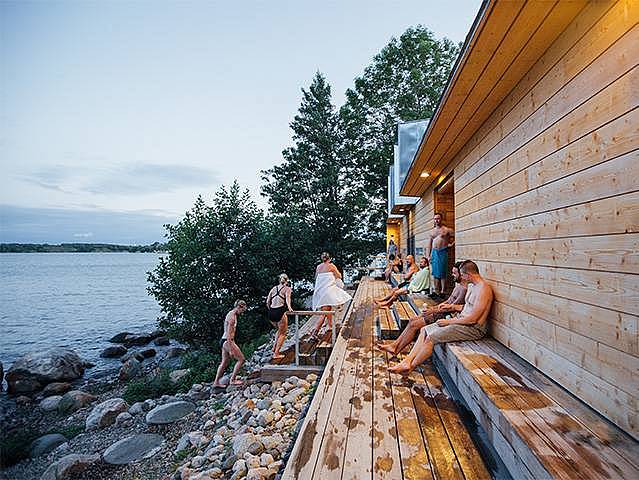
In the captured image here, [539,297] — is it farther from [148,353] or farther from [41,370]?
[148,353]

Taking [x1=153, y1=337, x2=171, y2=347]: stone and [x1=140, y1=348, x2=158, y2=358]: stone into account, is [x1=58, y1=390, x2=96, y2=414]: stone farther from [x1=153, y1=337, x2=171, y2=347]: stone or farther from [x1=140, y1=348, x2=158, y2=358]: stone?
[x1=153, y1=337, x2=171, y2=347]: stone

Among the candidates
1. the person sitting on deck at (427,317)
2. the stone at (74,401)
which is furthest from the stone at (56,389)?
the person sitting on deck at (427,317)

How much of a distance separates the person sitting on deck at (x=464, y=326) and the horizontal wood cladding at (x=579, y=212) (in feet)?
0.86

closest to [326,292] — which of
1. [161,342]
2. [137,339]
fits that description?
[161,342]

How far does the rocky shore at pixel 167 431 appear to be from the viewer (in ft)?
11.2

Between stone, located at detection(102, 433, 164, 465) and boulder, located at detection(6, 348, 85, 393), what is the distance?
5.62 meters

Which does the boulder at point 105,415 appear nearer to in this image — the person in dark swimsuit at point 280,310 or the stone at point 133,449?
the stone at point 133,449

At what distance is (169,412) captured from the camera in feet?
19.7

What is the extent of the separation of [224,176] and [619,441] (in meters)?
43.5

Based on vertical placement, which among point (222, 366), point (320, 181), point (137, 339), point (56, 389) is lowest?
point (137, 339)

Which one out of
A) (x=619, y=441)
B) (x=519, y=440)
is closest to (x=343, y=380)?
(x=519, y=440)

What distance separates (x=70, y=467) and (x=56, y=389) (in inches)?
215

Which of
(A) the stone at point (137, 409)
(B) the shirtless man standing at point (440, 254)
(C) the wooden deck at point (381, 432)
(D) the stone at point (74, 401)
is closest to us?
(C) the wooden deck at point (381, 432)

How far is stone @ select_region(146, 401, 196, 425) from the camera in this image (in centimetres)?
581
